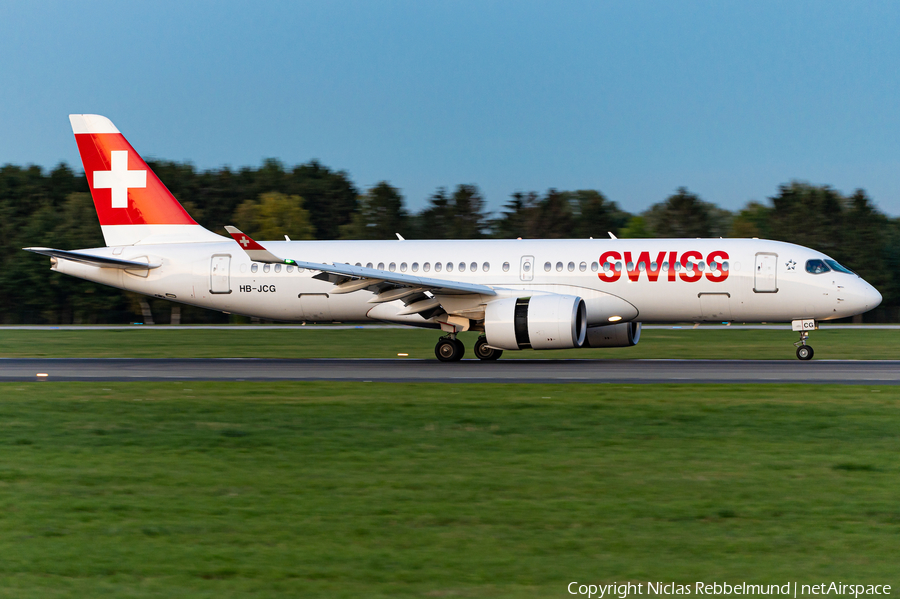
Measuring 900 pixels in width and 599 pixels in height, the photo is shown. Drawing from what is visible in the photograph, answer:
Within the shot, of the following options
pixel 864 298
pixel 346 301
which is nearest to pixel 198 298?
pixel 346 301

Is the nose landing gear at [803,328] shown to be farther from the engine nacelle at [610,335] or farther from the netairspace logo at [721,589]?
the netairspace logo at [721,589]

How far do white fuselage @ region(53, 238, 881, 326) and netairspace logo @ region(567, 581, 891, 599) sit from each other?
17903mm

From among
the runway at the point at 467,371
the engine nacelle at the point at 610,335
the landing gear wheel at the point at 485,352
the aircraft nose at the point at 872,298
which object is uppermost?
the aircraft nose at the point at 872,298

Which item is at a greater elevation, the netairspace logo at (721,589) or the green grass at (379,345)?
the green grass at (379,345)

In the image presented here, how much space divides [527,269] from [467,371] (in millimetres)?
5139

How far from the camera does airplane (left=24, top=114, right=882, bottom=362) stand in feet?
75.4

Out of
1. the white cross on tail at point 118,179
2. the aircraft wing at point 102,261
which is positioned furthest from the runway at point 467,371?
the white cross on tail at point 118,179

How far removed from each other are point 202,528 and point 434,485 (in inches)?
89.7

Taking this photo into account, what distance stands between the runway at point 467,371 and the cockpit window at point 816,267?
7.67ft

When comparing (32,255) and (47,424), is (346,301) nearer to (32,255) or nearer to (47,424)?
(47,424)

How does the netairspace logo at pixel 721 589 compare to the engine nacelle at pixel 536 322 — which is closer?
the netairspace logo at pixel 721 589

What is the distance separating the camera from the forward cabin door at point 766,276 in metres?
23.5

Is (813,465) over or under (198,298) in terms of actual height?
under

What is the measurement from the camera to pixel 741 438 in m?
10.8
